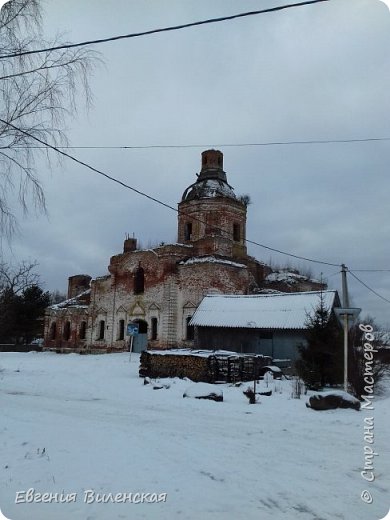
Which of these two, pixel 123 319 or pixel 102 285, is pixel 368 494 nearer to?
pixel 123 319

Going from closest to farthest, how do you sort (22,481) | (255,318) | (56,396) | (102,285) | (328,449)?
(22,481) → (328,449) → (56,396) → (255,318) → (102,285)

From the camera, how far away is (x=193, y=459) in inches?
240

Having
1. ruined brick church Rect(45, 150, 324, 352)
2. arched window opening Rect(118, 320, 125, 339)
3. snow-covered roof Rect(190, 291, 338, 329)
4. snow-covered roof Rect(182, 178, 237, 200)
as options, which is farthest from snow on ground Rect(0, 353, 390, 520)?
snow-covered roof Rect(182, 178, 237, 200)

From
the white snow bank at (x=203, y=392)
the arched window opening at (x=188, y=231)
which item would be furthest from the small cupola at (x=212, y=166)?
the white snow bank at (x=203, y=392)

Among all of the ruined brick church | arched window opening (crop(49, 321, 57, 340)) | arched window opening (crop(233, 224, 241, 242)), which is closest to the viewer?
the ruined brick church

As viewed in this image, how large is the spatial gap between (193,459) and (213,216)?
28266 mm

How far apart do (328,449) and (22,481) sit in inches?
179

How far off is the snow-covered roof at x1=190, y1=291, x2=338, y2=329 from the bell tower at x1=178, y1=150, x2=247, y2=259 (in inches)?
281

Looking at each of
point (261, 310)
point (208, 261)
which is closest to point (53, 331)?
point (208, 261)

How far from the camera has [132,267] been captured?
34.3 metres

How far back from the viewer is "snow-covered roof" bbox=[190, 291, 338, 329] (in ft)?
71.9

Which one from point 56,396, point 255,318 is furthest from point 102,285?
point 56,396

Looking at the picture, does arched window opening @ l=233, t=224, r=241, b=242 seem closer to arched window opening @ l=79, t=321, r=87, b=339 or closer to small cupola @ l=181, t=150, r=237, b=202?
small cupola @ l=181, t=150, r=237, b=202

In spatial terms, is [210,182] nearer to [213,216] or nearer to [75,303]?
[213,216]
